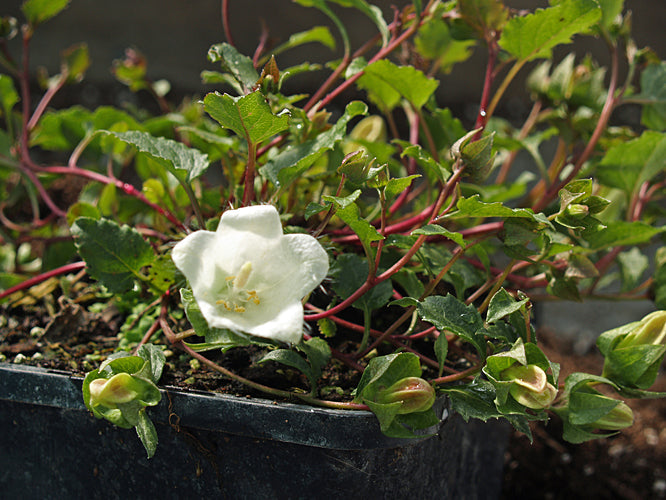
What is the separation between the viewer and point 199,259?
0.37 metres

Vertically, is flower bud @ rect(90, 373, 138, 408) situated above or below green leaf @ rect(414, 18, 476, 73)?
below

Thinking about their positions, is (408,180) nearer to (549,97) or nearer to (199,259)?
(199,259)

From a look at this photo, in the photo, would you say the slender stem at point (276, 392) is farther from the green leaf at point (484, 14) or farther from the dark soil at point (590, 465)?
the dark soil at point (590, 465)

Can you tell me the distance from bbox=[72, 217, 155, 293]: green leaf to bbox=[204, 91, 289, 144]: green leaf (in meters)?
0.16

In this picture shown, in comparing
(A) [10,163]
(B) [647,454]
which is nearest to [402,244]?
(A) [10,163]

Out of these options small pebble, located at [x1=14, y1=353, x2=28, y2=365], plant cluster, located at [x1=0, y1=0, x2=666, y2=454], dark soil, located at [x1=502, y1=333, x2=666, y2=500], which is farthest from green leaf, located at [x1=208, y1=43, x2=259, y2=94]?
dark soil, located at [x1=502, y1=333, x2=666, y2=500]

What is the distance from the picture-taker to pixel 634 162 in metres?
0.62

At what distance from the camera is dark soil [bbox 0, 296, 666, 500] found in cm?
49

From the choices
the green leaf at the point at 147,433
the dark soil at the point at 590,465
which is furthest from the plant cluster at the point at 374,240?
the dark soil at the point at 590,465

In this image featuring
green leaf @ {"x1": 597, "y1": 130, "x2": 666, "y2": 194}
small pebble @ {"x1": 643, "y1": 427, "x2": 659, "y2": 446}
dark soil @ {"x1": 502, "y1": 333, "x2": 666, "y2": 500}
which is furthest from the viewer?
small pebble @ {"x1": 643, "y1": 427, "x2": 659, "y2": 446}

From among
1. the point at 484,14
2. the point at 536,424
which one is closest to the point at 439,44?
the point at 484,14

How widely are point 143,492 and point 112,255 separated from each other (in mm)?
209

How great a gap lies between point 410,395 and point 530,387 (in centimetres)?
8

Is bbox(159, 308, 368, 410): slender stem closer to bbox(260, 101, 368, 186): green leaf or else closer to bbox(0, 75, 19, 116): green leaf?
bbox(260, 101, 368, 186): green leaf
